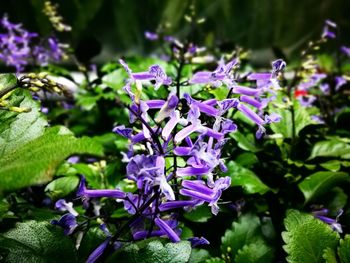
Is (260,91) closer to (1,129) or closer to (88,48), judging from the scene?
(1,129)

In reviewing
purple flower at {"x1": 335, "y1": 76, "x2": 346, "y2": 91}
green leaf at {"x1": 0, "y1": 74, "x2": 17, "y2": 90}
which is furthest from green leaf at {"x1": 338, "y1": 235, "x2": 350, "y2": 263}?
purple flower at {"x1": 335, "y1": 76, "x2": 346, "y2": 91}

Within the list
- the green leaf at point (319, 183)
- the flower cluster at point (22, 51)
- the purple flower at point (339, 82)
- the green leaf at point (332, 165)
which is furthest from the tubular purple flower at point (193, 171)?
the purple flower at point (339, 82)

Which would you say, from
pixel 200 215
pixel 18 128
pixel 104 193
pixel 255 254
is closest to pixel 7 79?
pixel 18 128

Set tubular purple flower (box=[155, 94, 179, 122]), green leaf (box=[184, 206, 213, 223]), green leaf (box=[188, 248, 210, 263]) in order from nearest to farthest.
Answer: tubular purple flower (box=[155, 94, 179, 122]), green leaf (box=[188, 248, 210, 263]), green leaf (box=[184, 206, 213, 223])

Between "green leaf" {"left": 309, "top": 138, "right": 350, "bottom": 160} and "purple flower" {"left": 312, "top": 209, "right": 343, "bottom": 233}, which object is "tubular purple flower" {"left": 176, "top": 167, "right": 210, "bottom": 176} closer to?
"purple flower" {"left": 312, "top": 209, "right": 343, "bottom": 233}

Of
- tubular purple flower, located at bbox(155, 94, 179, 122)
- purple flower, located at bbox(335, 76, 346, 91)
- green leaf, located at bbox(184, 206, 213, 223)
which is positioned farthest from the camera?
purple flower, located at bbox(335, 76, 346, 91)

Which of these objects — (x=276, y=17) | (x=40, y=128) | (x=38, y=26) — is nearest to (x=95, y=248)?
(x=40, y=128)

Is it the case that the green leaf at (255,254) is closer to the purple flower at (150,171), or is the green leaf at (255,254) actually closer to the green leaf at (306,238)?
the green leaf at (306,238)

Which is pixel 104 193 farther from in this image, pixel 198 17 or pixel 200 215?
pixel 198 17
